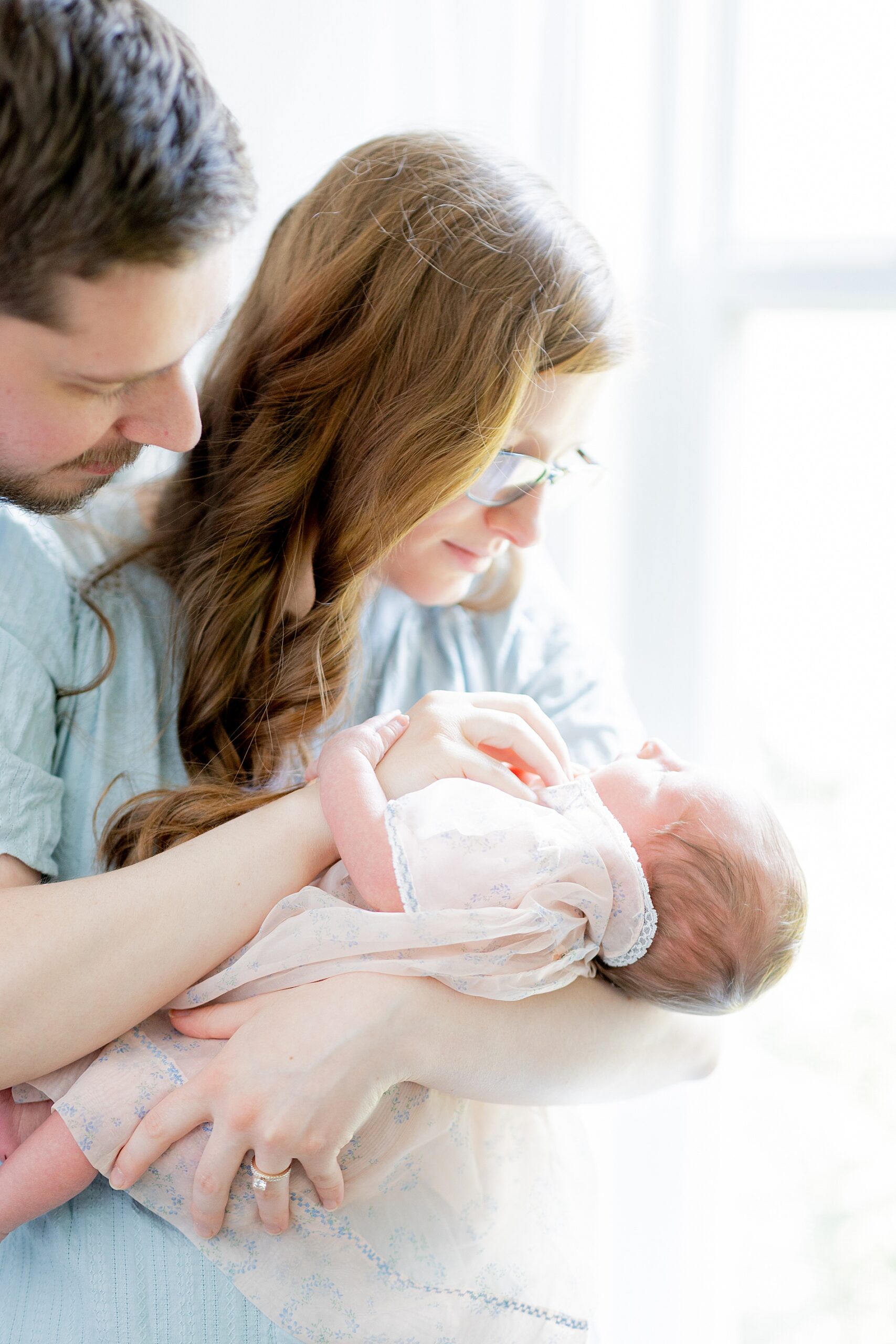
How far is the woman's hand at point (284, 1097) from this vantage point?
1.20 metres

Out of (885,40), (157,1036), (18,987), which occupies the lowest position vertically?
(157,1036)

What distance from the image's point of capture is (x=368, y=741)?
1.40m

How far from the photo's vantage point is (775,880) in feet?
4.51

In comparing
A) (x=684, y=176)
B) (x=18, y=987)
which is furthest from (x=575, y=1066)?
(x=684, y=176)

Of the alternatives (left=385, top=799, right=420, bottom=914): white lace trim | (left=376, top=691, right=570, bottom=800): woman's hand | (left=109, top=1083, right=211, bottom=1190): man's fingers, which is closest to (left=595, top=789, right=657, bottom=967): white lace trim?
(left=376, top=691, right=570, bottom=800): woman's hand

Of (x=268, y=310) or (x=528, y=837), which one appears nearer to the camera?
(x=528, y=837)

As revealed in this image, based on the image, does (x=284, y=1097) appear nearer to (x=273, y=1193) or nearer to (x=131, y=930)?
(x=273, y=1193)

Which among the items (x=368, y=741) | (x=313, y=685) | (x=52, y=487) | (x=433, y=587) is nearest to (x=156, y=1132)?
(x=368, y=741)

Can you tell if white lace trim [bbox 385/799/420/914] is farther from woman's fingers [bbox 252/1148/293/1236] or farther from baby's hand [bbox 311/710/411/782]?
woman's fingers [bbox 252/1148/293/1236]

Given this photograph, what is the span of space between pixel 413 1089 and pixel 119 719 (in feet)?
2.25

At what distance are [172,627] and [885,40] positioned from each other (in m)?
1.75

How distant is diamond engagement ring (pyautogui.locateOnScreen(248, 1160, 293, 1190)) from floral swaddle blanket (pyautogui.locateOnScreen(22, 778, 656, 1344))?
2.1 inches

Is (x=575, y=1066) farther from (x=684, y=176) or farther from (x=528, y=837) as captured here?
(x=684, y=176)

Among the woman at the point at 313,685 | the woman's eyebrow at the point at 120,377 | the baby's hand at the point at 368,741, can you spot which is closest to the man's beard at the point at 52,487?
the woman's eyebrow at the point at 120,377
